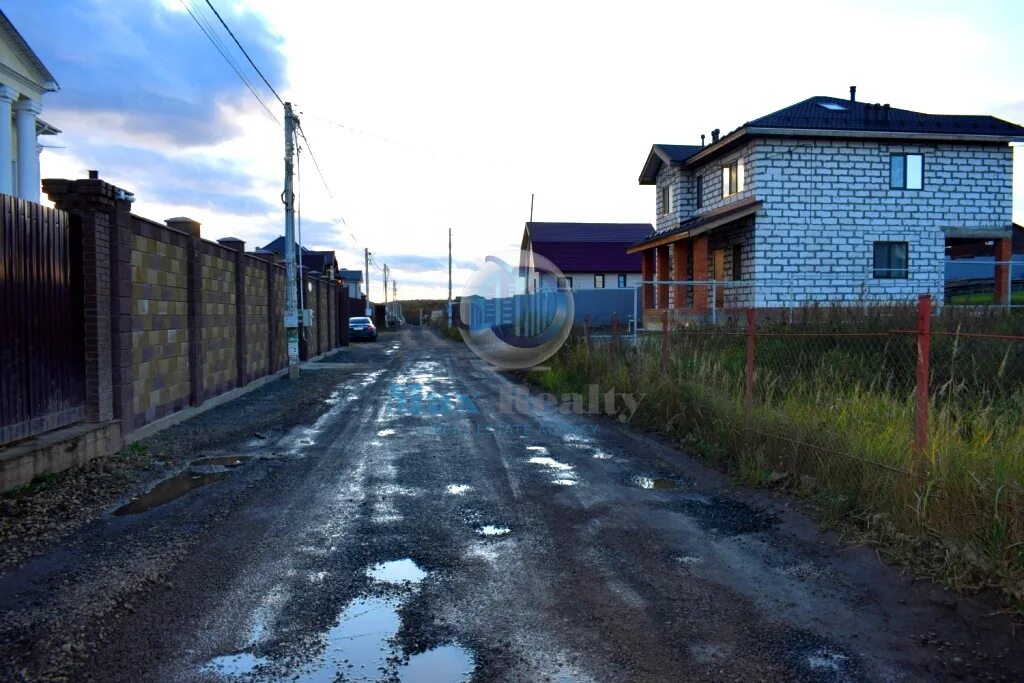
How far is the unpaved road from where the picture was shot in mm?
3621

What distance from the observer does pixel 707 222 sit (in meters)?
25.3

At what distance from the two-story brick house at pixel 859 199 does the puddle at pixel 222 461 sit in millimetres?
19126

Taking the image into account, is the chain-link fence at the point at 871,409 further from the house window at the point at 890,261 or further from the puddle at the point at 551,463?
the house window at the point at 890,261

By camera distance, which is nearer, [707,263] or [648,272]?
[707,263]

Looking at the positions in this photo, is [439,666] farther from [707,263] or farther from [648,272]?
[648,272]

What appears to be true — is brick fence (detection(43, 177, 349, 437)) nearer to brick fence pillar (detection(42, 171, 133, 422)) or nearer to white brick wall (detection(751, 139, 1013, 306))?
brick fence pillar (detection(42, 171, 133, 422))

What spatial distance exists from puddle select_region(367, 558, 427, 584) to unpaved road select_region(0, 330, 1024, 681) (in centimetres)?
2

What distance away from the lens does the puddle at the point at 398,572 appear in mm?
4734

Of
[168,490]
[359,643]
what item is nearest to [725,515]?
[359,643]

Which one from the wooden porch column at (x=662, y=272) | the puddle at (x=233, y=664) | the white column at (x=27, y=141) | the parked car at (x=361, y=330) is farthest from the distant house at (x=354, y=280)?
the puddle at (x=233, y=664)

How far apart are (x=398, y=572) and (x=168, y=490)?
11.2 ft

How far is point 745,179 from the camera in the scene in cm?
2527

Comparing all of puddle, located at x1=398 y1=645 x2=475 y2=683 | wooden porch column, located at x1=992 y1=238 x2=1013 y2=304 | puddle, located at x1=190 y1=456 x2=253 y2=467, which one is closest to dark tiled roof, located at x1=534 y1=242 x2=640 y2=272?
wooden porch column, located at x1=992 y1=238 x2=1013 y2=304

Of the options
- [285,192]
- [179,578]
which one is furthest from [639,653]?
[285,192]
